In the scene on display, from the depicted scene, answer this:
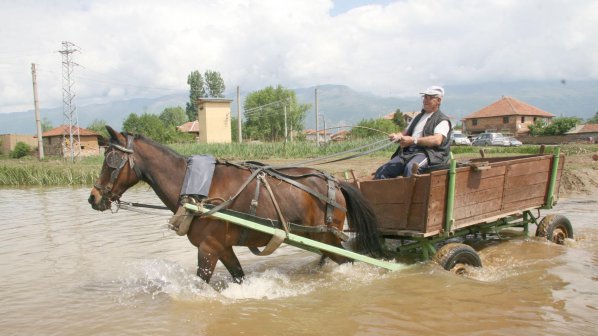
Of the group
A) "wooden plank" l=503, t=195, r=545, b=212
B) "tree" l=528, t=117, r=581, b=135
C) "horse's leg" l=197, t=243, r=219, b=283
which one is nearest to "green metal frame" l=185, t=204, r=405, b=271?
"horse's leg" l=197, t=243, r=219, b=283

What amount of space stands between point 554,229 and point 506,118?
65743 millimetres

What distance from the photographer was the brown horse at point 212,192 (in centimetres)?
482

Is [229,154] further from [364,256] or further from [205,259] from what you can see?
[205,259]

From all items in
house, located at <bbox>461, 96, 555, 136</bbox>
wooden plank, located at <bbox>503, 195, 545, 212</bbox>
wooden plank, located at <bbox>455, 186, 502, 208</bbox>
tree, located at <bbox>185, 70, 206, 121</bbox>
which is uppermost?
tree, located at <bbox>185, 70, 206, 121</bbox>

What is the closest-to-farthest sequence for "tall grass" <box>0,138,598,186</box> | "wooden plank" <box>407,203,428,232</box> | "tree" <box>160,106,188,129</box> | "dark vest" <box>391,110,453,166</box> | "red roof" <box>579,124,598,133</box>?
"wooden plank" <box>407,203,428,232</box>
"dark vest" <box>391,110,453,166</box>
"tall grass" <box>0,138,598,186</box>
"red roof" <box>579,124,598,133</box>
"tree" <box>160,106,188,129</box>

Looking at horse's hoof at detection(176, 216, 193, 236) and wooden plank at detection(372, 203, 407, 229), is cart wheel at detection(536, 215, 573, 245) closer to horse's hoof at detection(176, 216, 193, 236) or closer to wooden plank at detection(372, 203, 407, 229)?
wooden plank at detection(372, 203, 407, 229)

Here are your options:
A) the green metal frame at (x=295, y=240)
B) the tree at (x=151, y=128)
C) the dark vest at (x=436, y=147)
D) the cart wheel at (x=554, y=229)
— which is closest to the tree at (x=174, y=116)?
the tree at (x=151, y=128)

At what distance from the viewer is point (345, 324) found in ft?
14.5

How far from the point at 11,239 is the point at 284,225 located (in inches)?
277

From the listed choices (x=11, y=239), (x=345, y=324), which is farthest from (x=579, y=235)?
(x=11, y=239)

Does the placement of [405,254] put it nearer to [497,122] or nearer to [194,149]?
[194,149]

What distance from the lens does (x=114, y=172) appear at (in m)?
4.80

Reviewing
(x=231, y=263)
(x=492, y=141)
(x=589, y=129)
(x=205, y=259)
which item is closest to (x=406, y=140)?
(x=231, y=263)

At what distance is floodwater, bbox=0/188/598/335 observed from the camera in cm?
440
